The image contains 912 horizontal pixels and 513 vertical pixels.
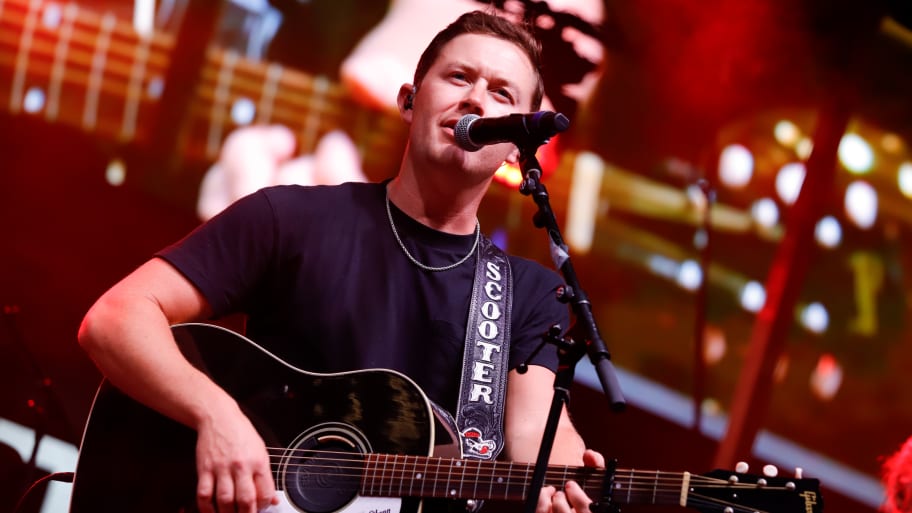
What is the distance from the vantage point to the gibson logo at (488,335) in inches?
98.3

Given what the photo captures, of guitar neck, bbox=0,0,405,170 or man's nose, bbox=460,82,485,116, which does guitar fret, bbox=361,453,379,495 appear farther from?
guitar neck, bbox=0,0,405,170

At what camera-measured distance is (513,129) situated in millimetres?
2074

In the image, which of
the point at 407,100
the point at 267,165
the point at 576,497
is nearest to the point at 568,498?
the point at 576,497

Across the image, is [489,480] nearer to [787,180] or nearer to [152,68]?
[152,68]

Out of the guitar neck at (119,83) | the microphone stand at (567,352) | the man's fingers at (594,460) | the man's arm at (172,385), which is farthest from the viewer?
the guitar neck at (119,83)

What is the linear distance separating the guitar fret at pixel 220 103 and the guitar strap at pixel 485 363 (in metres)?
2.68

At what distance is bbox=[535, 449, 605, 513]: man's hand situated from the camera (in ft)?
7.00

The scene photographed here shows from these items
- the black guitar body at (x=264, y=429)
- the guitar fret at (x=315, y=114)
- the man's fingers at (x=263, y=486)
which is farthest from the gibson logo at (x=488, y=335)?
the guitar fret at (x=315, y=114)

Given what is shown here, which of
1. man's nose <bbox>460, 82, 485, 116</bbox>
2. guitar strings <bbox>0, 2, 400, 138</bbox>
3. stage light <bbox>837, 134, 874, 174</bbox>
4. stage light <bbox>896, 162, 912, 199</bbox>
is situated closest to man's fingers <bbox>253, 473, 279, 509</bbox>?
man's nose <bbox>460, 82, 485, 116</bbox>

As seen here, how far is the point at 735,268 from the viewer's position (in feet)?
21.2

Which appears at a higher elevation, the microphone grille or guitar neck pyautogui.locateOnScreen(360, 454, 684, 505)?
the microphone grille

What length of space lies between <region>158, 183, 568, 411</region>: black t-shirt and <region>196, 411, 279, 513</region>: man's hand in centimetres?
40

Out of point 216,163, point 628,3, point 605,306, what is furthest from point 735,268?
point 216,163

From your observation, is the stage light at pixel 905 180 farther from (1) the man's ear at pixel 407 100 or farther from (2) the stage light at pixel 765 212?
(1) the man's ear at pixel 407 100
